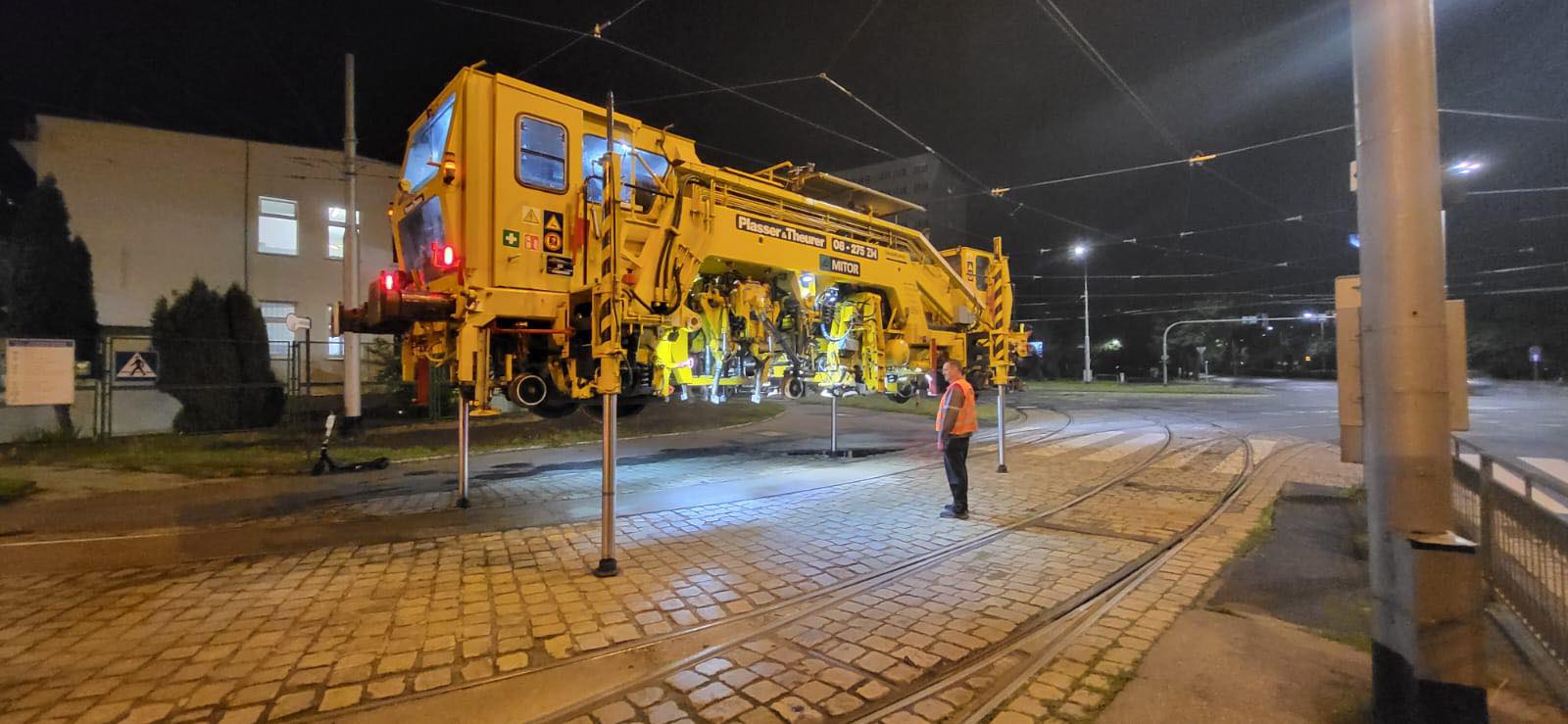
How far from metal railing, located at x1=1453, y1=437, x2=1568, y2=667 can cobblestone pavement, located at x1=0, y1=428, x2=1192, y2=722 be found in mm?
2318

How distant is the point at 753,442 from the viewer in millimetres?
13859

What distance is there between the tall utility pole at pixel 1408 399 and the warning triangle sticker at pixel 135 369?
53.5 ft

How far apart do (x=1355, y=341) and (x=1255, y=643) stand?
1872 mm

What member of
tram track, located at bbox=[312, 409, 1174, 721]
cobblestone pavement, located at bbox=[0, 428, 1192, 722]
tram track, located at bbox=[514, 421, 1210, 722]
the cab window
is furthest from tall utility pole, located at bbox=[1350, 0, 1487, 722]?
the cab window

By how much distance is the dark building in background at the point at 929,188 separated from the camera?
102 ft

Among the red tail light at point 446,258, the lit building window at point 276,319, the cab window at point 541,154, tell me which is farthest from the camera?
the lit building window at point 276,319

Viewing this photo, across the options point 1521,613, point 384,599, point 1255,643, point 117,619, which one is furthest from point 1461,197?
point 117,619

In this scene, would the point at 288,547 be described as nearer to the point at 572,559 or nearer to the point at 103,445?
the point at 572,559

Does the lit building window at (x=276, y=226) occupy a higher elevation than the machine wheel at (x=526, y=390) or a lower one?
higher

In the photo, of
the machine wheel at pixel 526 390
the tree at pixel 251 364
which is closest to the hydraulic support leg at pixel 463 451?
the machine wheel at pixel 526 390

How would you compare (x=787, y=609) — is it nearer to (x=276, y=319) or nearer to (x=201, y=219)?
(x=276, y=319)

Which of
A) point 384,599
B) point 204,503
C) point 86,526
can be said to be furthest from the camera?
point 204,503

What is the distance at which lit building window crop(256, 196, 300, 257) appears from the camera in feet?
56.1

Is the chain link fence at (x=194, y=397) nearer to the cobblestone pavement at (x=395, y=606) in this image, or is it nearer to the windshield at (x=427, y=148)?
the windshield at (x=427, y=148)
